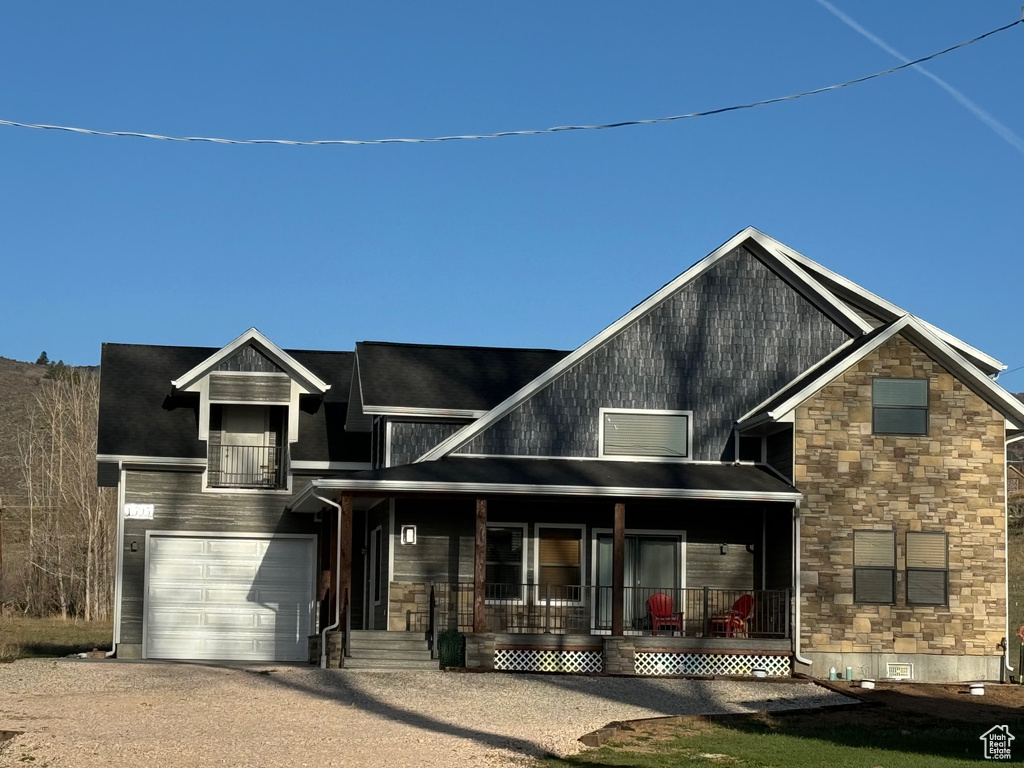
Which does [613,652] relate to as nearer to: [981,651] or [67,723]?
[981,651]

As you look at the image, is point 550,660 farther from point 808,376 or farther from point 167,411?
point 167,411

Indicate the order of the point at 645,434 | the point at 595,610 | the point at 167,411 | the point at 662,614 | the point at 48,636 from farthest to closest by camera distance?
the point at 48,636
the point at 167,411
the point at 645,434
the point at 595,610
the point at 662,614

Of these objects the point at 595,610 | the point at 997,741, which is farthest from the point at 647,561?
the point at 997,741

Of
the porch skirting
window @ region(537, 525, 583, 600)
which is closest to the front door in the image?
window @ region(537, 525, 583, 600)

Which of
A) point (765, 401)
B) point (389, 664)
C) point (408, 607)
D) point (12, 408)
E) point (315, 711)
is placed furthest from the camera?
point (12, 408)

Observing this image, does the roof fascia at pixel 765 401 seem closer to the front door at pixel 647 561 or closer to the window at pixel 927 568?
the front door at pixel 647 561

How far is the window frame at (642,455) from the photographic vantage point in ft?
82.9

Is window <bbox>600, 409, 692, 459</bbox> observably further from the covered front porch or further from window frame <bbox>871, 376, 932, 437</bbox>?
window frame <bbox>871, 376, 932, 437</bbox>

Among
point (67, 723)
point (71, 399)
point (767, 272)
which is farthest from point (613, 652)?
point (71, 399)

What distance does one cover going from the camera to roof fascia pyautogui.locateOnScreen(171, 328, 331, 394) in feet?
90.6

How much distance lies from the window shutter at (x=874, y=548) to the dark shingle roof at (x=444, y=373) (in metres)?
7.12

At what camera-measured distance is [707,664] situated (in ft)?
75.3

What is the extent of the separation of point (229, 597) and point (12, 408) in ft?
232

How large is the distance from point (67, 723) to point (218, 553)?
12717 millimetres
